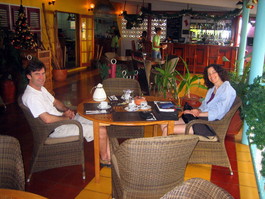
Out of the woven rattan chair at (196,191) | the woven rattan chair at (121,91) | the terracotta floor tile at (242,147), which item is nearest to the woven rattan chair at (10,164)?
the woven rattan chair at (196,191)

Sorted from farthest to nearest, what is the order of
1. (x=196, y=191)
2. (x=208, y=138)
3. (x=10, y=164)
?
1. (x=208, y=138)
2. (x=10, y=164)
3. (x=196, y=191)

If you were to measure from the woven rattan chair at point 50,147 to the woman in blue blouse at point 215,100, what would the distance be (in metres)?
0.98

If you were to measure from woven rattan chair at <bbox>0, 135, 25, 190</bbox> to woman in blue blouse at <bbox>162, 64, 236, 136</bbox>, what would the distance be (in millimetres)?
1693

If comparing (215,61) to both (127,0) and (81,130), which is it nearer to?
(127,0)

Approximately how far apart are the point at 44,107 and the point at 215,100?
5.88 feet

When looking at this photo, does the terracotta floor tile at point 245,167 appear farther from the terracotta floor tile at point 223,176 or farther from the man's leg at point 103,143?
the man's leg at point 103,143

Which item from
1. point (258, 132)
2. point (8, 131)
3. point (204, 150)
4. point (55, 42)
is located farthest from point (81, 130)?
point (55, 42)

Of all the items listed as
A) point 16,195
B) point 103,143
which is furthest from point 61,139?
point 16,195

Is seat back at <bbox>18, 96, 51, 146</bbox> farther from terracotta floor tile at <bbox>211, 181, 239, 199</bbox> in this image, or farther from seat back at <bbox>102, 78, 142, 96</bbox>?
terracotta floor tile at <bbox>211, 181, 239, 199</bbox>

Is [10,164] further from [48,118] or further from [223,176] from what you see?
[223,176]

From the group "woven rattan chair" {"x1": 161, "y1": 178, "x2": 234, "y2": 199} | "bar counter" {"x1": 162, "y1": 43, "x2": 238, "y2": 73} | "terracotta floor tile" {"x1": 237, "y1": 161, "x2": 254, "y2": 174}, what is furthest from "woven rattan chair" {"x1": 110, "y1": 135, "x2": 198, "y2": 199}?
"bar counter" {"x1": 162, "y1": 43, "x2": 238, "y2": 73}

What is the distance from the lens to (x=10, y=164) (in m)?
1.83

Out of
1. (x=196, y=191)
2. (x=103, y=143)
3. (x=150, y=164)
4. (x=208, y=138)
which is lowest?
(x=103, y=143)

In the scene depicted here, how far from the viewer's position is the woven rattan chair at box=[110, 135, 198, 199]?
6.06ft
